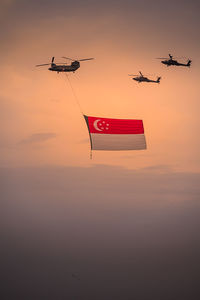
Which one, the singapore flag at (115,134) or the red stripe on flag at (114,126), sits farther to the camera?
the red stripe on flag at (114,126)

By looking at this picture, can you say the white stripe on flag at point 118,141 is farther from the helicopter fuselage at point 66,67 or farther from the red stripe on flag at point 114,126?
the helicopter fuselage at point 66,67

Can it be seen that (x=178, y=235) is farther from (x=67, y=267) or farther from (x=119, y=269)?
(x=67, y=267)

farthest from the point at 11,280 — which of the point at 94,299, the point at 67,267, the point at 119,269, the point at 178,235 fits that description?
the point at 178,235

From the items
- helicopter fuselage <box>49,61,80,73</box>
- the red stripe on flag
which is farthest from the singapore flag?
helicopter fuselage <box>49,61,80,73</box>

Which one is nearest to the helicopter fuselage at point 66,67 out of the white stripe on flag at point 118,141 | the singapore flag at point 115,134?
the singapore flag at point 115,134

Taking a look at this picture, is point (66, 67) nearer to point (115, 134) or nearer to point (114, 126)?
point (114, 126)

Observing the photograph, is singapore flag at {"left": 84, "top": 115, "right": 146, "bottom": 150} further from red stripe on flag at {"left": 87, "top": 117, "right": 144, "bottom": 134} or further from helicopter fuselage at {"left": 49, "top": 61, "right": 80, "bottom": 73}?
helicopter fuselage at {"left": 49, "top": 61, "right": 80, "bottom": 73}

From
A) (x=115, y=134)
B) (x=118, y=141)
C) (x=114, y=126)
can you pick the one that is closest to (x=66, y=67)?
(x=114, y=126)
